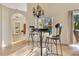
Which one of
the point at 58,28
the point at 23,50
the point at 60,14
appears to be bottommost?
the point at 23,50

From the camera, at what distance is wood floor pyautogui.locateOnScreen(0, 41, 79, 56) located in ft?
8.62

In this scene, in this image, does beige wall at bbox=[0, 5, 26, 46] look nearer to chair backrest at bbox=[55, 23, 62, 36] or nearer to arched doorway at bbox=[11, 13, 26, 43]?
arched doorway at bbox=[11, 13, 26, 43]

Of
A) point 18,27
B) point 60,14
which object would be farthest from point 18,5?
point 60,14

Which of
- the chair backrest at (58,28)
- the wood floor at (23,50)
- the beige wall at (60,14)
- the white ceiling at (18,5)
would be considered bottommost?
the wood floor at (23,50)

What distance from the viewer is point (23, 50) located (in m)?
2.68

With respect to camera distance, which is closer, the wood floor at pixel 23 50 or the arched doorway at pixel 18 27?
the wood floor at pixel 23 50

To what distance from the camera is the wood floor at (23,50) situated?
263cm

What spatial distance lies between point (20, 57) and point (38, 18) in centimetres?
69

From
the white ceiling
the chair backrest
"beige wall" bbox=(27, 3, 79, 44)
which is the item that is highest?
the white ceiling

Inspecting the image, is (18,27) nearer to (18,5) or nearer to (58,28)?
(18,5)

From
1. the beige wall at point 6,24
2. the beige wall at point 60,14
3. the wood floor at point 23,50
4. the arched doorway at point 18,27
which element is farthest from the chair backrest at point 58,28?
the beige wall at point 6,24

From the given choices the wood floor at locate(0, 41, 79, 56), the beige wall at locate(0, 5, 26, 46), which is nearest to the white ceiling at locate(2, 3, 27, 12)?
the beige wall at locate(0, 5, 26, 46)

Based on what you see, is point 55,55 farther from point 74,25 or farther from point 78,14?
point 78,14

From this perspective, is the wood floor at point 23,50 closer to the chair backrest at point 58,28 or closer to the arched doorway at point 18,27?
the arched doorway at point 18,27
